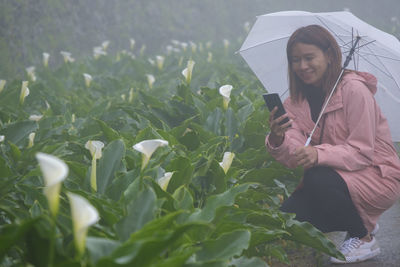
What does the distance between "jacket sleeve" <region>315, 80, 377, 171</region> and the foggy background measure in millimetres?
5698

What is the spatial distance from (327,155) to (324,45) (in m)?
0.68

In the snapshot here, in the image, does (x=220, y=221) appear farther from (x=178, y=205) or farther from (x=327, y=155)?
(x=327, y=155)

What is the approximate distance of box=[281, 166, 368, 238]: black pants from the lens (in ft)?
9.87

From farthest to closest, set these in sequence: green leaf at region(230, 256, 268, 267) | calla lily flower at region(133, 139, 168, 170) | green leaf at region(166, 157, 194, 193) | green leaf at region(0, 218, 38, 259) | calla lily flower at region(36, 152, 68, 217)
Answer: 1. green leaf at region(166, 157, 194, 193)
2. green leaf at region(230, 256, 268, 267)
3. calla lily flower at region(133, 139, 168, 170)
4. green leaf at region(0, 218, 38, 259)
5. calla lily flower at region(36, 152, 68, 217)

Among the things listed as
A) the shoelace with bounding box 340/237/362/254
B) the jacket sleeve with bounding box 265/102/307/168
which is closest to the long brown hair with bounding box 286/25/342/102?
the jacket sleeve with bounding box 265/102/307/168

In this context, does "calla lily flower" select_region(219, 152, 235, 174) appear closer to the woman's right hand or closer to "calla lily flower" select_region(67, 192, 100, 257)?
the woman's right hand

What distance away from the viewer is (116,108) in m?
4.14

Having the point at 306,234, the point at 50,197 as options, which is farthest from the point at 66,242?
the point at 306,234

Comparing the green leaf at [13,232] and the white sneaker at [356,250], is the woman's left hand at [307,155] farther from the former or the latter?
the green leaf at [13,232]

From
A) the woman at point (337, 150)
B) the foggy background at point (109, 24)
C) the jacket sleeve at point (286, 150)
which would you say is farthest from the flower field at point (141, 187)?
the foggy background at point (109, 24)

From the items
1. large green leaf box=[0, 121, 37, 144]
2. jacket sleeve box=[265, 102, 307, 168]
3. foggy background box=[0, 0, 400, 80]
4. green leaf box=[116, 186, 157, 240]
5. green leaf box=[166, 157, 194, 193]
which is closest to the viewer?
green leaf box=[116, 186, 157, 240]

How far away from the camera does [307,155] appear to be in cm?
295

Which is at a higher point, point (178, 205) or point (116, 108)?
point (178, 205)

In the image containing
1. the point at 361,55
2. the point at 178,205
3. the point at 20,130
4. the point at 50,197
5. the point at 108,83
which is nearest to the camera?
the point at 50,197
